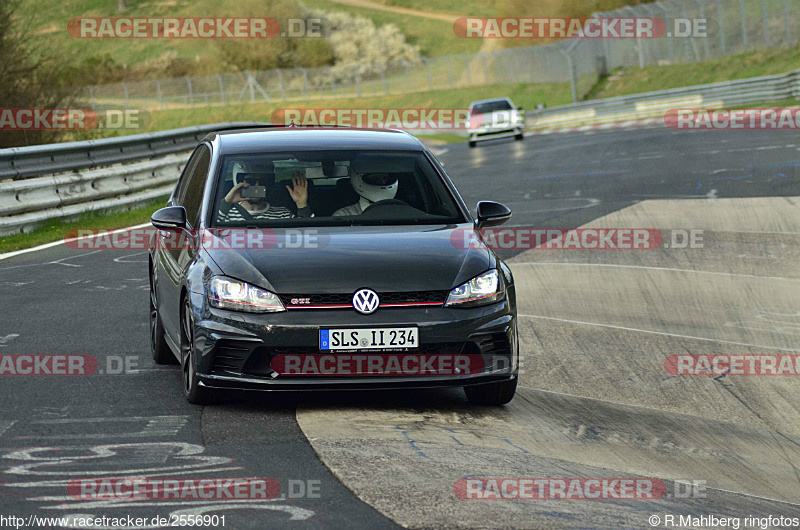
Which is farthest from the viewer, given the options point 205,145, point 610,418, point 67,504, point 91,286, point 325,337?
point 91,286

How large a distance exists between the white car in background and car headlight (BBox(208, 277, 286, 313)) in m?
33.5

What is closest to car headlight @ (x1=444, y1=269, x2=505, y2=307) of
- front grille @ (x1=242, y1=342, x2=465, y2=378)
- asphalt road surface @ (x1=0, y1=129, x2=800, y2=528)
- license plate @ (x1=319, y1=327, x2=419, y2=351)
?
front grille @ (x1=242, y1=342, x2=465, y2=378)

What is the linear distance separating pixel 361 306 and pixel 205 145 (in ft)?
8.83

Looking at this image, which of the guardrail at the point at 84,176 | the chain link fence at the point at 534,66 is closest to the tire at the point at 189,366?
the guardrail at the point at 84,176

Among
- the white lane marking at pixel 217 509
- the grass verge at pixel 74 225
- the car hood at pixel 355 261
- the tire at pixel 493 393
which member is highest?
the car hood at pixel 355 261

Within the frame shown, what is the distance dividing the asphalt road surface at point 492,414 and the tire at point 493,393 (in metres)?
0.07

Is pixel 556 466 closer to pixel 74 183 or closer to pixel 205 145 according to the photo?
pixel 205 145

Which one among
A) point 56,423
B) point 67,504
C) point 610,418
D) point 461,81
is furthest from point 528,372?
point 461,81

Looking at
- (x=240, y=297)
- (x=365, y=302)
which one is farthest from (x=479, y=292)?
Result: (x=240, y=297)

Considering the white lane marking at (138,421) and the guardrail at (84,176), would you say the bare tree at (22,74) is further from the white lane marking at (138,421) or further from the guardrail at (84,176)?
the white lane marking at (138,421)

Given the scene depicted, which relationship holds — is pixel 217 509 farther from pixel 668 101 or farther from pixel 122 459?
pixel 668 101

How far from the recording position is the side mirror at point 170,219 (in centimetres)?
784

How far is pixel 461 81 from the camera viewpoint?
72.3 meters

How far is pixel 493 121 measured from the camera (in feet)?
134
